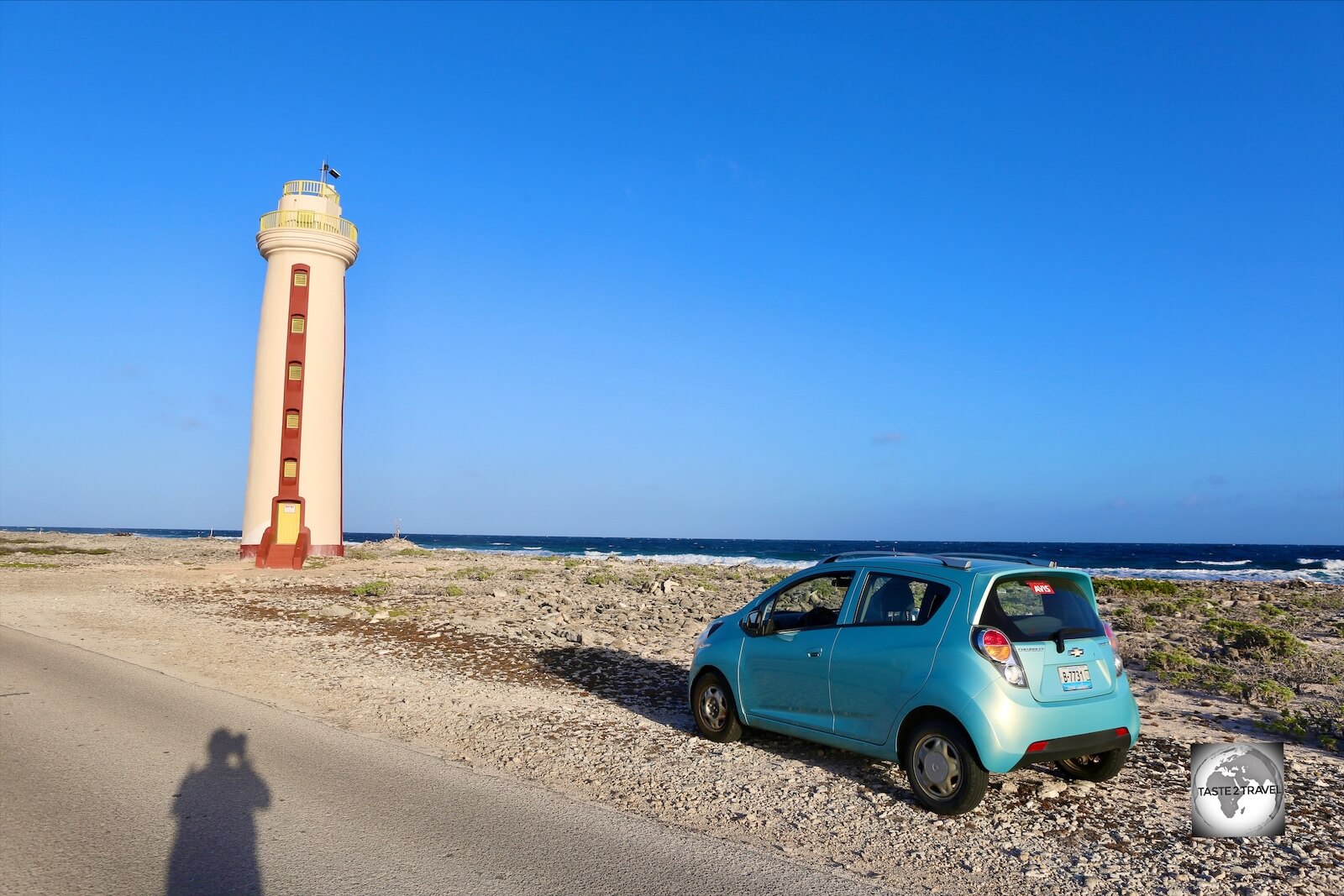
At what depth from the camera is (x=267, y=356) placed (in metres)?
35.1

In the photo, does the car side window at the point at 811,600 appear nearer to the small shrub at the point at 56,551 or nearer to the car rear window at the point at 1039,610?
the car rear window at the point at 1039,610

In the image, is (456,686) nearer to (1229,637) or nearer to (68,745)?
(68,745)

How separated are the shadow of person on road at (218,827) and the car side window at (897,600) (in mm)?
4556

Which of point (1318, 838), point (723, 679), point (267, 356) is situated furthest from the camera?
point (267, 356)

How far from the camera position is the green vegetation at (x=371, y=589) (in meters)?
22.9

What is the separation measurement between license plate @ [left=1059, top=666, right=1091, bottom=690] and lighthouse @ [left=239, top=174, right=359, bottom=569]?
32.3m

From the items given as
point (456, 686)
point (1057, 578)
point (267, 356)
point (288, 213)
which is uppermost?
point (288, 213)

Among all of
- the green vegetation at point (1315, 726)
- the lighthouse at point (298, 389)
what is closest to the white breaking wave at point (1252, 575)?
the lighthouse at point (298, 389)

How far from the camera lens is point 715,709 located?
8344 millimetres

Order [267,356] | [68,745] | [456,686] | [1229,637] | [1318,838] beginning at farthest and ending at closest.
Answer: [267,356], [1229,637], [456,686], [68,745], [1318,838]

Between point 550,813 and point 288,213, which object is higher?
point 288,213

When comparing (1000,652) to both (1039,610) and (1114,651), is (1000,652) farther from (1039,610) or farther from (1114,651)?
(1114,651)

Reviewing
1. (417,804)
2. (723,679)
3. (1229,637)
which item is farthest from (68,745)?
(1229,637)

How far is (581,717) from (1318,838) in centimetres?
636
